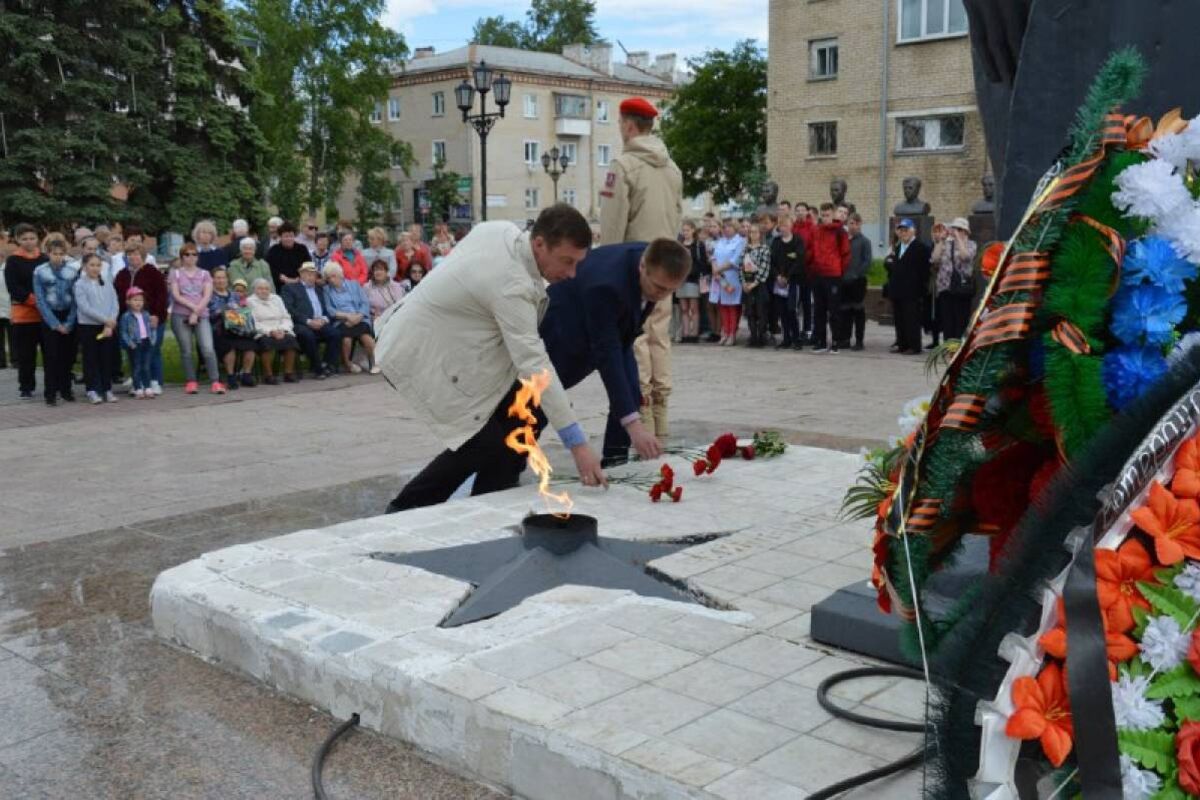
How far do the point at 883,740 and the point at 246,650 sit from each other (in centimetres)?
246

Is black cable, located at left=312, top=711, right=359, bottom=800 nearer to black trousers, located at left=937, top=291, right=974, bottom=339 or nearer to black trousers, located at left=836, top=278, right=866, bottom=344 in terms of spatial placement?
black trousers, located at left=937, top=291, right=974, bottom=339

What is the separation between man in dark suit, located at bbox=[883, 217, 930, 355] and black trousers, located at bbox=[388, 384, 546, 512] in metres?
10.3

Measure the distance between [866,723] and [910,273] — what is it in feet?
42.9

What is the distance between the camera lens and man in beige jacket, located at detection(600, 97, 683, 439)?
8883 millimetres

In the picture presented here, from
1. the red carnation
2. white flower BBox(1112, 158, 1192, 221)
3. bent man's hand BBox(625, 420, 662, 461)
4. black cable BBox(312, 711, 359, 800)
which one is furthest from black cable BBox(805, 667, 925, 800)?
the red carnation

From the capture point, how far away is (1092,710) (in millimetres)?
2301

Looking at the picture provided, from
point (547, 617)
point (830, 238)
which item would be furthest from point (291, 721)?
point (830, 238)

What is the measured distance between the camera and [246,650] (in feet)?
15.4

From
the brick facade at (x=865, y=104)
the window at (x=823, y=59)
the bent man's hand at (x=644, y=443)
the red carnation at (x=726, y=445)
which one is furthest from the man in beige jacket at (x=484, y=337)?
the window at (x=823, y=59)

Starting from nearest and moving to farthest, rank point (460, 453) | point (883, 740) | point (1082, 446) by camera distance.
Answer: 1. point (1082, 446)
2. point (883, 740)
3. point (460, 453)

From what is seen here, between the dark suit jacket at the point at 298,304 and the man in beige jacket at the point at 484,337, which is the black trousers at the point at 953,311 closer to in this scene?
the dark suit jacket at the point at 298,304

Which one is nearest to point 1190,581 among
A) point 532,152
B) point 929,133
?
point 929,133

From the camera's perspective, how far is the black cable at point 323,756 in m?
3.68

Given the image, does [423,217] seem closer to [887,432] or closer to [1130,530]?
[887,432]
